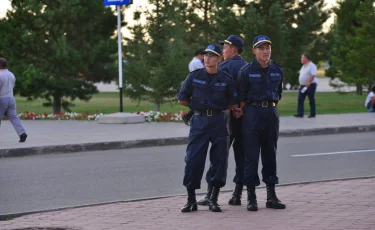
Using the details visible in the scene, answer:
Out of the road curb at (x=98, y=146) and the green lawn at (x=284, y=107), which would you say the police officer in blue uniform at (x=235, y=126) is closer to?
the road curb at (x=98, y=146)

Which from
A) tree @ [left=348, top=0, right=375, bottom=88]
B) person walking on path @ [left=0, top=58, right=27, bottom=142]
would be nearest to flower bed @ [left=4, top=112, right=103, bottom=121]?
person walking on path @ [left=0, top=58, right=27, bottom=142]

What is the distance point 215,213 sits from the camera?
871 centimetres

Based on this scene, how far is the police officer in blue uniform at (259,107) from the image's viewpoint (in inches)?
352

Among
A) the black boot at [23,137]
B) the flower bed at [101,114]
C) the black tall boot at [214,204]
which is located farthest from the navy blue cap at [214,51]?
the flower bed at [101,114]

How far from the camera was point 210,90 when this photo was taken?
8875 mm

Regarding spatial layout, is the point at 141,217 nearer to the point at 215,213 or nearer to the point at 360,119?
the point at 215,213

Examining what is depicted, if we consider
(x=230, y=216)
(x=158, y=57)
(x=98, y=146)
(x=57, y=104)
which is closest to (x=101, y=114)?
(x=158, y=57)

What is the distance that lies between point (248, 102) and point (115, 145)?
758 cm

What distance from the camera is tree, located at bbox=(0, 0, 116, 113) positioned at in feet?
94.2

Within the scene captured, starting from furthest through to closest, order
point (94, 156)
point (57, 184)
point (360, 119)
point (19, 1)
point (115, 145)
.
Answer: point (19, 1)
point (360, 119)
point (115, 145)
point (94, 156)
point (57, 184)

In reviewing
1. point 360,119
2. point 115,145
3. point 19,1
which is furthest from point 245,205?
point 19,1

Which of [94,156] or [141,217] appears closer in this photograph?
[141,217]

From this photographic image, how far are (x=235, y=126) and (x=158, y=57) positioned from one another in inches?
658

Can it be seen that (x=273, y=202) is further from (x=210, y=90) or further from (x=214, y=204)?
(x=210, y=90)
